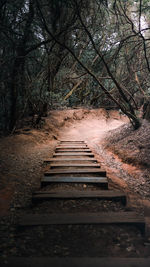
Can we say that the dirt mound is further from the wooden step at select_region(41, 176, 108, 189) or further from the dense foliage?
the wooden step at select_region(41, 176, 108, 189)

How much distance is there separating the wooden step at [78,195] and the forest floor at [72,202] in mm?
88

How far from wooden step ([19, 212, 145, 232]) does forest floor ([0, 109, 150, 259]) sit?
77 mm

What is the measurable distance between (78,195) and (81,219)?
57 cm

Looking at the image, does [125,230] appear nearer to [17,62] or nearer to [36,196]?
[36,196]

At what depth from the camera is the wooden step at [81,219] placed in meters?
2.21

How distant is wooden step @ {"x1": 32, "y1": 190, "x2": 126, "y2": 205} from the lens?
→ 9.09 feet

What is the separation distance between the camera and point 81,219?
2.28 meters

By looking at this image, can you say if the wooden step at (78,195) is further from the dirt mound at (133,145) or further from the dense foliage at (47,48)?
the dense foliage at (47,48)

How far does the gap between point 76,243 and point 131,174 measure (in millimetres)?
2942

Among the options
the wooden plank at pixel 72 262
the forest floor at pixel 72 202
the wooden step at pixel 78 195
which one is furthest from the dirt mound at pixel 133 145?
the wooden plank at pixel 72 262

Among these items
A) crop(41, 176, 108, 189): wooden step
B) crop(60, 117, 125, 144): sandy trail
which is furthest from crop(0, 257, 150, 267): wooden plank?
crop(60, 117, 125, 144): sandy trail

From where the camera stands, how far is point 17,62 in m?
6.31

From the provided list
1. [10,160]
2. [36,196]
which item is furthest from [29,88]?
[36,196]

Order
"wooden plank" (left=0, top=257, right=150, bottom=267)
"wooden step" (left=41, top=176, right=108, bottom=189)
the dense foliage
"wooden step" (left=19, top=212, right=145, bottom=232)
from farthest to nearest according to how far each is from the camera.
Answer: the dense foliage < "wooden step" (left=41, top=176, right=108, bottom=189) < "wooden step" (left=19, top=212, right=145, bottom=232) < "wooden plank" (left=0, top=257, right=150, bottom=267)
